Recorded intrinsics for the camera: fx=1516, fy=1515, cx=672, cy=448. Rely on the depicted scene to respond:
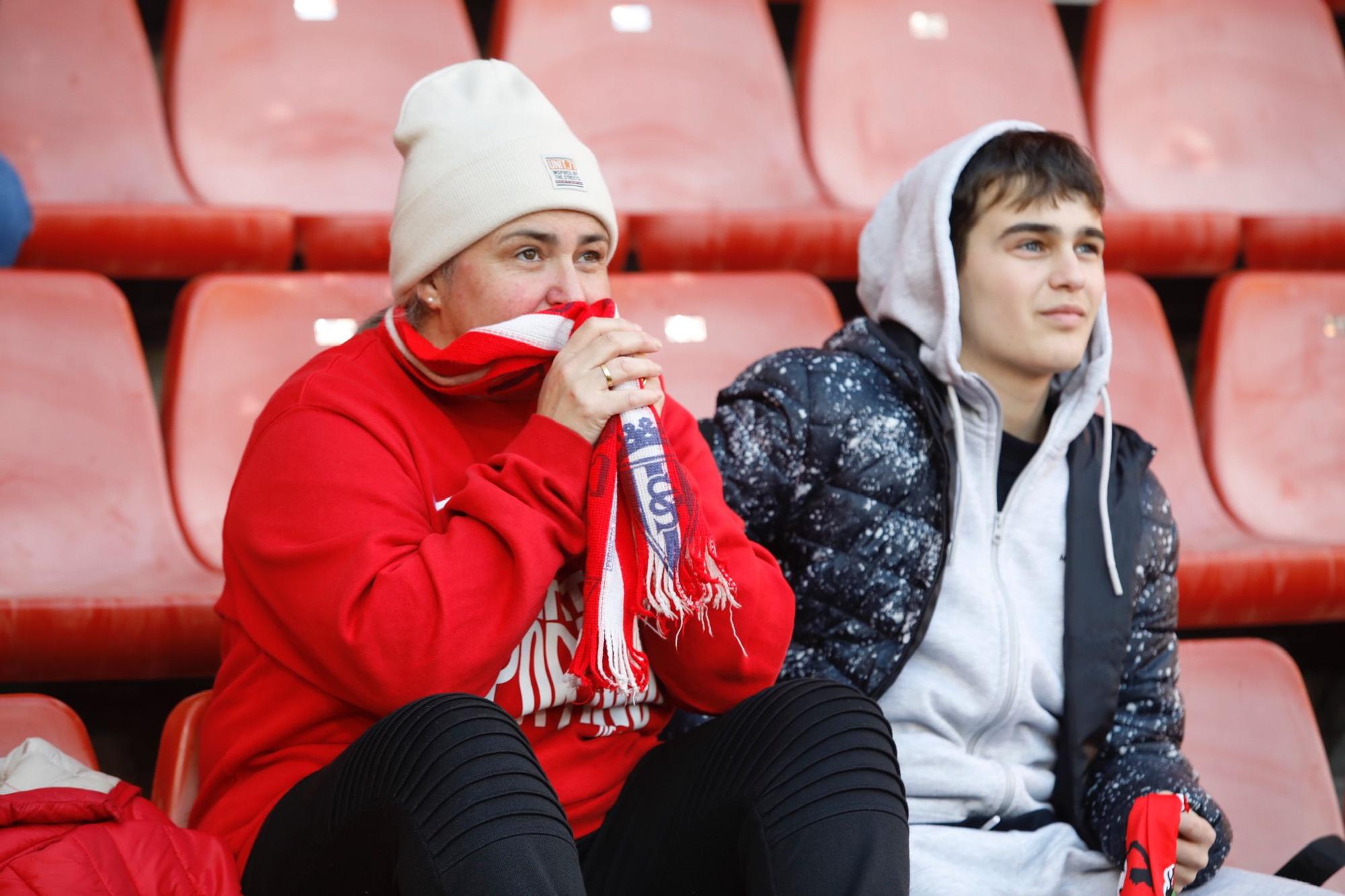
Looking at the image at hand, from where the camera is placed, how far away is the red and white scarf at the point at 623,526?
4.47ft

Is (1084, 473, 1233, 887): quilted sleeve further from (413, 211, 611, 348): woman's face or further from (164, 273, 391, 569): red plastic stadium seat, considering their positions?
(164, 273, 391, 569): red plastic stadium seat

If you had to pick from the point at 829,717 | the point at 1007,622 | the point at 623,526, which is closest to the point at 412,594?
the point at 623,526

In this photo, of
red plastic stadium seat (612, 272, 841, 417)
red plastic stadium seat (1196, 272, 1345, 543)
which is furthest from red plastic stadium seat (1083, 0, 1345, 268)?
red plastic stadium seat (612, 272, 841, 417)

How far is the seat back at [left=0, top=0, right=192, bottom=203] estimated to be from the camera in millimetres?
2375

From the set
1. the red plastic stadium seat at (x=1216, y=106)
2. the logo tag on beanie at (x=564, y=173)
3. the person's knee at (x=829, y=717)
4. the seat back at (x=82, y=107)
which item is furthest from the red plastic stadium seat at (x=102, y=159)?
the red plastic stadium seat at (x=1216, y=106)

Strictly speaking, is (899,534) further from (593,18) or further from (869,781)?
(593,18)

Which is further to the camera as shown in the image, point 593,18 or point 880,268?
point 593,18

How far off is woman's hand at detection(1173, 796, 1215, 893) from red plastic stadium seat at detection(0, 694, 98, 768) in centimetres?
115

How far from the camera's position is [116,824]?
1.26m

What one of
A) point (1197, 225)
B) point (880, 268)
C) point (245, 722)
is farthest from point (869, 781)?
point (1197, 225)

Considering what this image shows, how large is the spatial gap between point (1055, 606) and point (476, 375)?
0.74 meters

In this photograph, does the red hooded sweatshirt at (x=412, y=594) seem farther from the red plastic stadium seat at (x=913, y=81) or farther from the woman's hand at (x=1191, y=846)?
the red plastic stadium seat at (x=913, y=81)

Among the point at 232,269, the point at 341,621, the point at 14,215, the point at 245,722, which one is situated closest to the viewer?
the point at 341,621

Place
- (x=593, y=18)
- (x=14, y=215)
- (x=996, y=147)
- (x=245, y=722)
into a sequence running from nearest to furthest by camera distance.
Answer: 1. (x=245, y=722)
2. (x=996, y=147)
3. (x=14, y=215)
4. (x=593, y=18)
